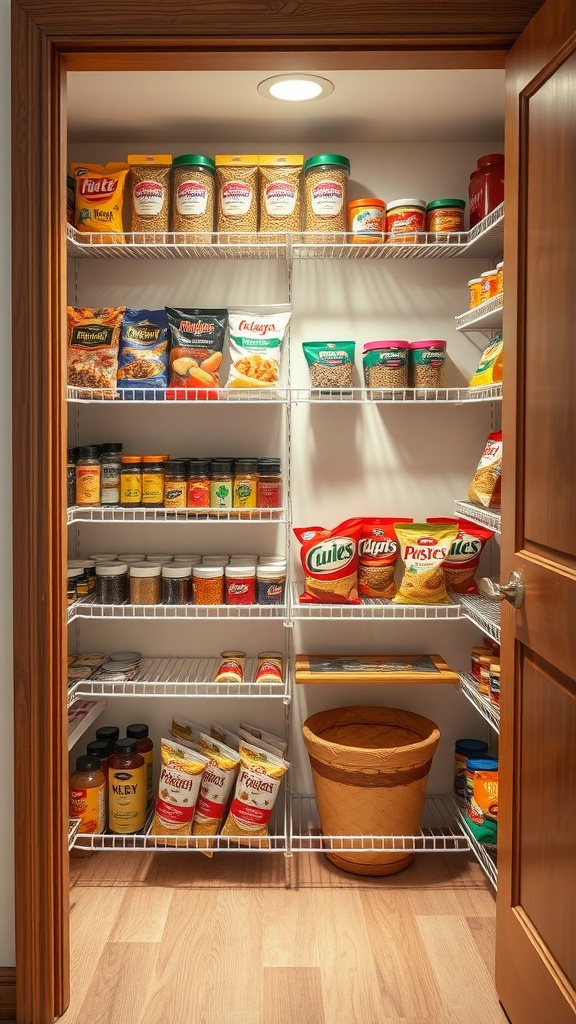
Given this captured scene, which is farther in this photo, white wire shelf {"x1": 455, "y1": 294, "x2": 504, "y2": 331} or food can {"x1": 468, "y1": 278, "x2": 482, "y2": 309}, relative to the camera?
food can {"x1": 468, "y1": 278, "x2": 482, "y2": 309}

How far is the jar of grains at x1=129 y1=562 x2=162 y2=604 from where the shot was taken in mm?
2586

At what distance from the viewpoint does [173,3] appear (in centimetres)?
167

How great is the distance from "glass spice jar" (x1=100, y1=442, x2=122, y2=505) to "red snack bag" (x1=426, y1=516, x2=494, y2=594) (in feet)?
3.27

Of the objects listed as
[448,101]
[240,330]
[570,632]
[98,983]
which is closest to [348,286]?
[240,330]

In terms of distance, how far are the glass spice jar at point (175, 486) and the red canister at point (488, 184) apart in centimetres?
117

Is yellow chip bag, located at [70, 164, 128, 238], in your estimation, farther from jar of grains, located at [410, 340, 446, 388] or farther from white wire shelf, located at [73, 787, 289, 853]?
white wire shelf, located at [73, 787, 289, 853]

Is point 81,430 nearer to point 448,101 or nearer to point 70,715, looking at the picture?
point 70,715

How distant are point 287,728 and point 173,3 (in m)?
2.08

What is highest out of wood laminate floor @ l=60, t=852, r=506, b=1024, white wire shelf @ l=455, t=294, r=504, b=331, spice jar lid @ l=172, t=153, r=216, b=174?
spice jar lid @ l=172, t=153, r=216, b=174

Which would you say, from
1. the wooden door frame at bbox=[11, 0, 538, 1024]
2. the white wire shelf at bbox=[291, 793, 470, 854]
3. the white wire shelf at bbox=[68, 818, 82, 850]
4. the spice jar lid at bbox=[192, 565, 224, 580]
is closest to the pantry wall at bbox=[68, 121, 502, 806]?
the white wire shelf at bbox=[291, 793, 470, 854]

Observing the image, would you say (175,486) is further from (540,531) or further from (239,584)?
(540,531)

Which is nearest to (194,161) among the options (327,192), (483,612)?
(327,192)

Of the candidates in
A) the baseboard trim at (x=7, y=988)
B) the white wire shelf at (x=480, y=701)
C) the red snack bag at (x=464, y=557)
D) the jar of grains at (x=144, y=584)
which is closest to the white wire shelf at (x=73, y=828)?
the baseboard trim at (x=7, y=988)

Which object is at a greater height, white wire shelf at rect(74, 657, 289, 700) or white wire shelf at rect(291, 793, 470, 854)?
white wire shelf at rect(74, 657, 289, 700)
